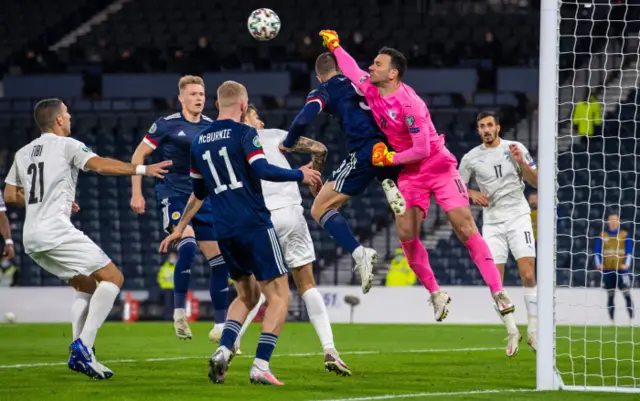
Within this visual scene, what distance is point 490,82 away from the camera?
24.7 meters

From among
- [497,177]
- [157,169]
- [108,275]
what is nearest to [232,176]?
[157,169]

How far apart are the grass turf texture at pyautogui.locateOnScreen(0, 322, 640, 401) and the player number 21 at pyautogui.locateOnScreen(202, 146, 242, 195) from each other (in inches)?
57.7

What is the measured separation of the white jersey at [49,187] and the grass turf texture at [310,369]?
115cm

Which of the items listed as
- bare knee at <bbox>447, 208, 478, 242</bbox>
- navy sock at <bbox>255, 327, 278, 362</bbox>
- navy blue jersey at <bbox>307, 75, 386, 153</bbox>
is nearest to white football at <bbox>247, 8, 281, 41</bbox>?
navy blue jersey at <bbox>307, 75, 386, 153</bbox>

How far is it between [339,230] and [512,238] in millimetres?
3228

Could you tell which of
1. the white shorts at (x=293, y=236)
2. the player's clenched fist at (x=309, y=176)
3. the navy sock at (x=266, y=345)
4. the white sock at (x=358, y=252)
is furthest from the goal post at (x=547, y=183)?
the white shorts at (x=293, y=236)

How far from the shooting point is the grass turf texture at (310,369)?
24.4ft

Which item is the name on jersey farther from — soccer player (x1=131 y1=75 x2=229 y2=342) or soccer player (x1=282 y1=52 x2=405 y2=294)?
soccer player (x1=131 y1=75 x2=229 y2=342)

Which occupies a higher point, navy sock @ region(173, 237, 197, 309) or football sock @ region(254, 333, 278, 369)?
navy sock @ region(173, 237, 197, 309)

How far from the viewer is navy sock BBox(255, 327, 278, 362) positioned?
797 cm

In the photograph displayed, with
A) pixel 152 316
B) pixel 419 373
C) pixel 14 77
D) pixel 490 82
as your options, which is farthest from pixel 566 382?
pixel 14 77

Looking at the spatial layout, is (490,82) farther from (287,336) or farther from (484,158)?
(484,158)

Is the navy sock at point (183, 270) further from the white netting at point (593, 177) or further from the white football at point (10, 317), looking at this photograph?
the white football at point (10, 317)

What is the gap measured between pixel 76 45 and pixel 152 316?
→ 8.83 meters
